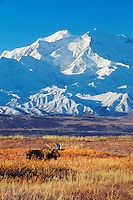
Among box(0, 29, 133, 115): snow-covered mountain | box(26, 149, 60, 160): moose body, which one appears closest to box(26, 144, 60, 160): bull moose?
box(26, 149, 60, 160): moose body

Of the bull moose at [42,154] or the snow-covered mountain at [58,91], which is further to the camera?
the snow-covered mountain at [58,91]

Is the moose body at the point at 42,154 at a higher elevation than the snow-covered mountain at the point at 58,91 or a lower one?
lower

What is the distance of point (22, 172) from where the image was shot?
721cm

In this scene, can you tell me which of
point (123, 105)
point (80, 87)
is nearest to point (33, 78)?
point (80, 87)

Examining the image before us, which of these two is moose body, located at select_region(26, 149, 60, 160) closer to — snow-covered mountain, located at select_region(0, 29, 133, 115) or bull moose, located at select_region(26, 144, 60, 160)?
bull moose, located at select_region(26, 144, 60, 160)

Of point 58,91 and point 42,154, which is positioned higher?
point 58,91

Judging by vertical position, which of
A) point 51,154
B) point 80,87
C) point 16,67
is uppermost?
point 16,67

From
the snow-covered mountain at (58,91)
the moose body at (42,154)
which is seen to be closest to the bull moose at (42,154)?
the moose body at (42,154)

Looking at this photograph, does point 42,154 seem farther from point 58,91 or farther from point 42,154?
point 58,91

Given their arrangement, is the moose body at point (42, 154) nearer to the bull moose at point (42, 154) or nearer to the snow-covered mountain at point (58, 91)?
the bull moose at point (42, 154)

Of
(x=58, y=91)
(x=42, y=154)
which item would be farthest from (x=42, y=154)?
(x=58, y=91)

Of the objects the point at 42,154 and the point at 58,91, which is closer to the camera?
the point at 42,154

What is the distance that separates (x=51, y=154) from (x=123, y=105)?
116 meters

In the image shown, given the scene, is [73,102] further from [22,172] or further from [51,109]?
[22,172]
